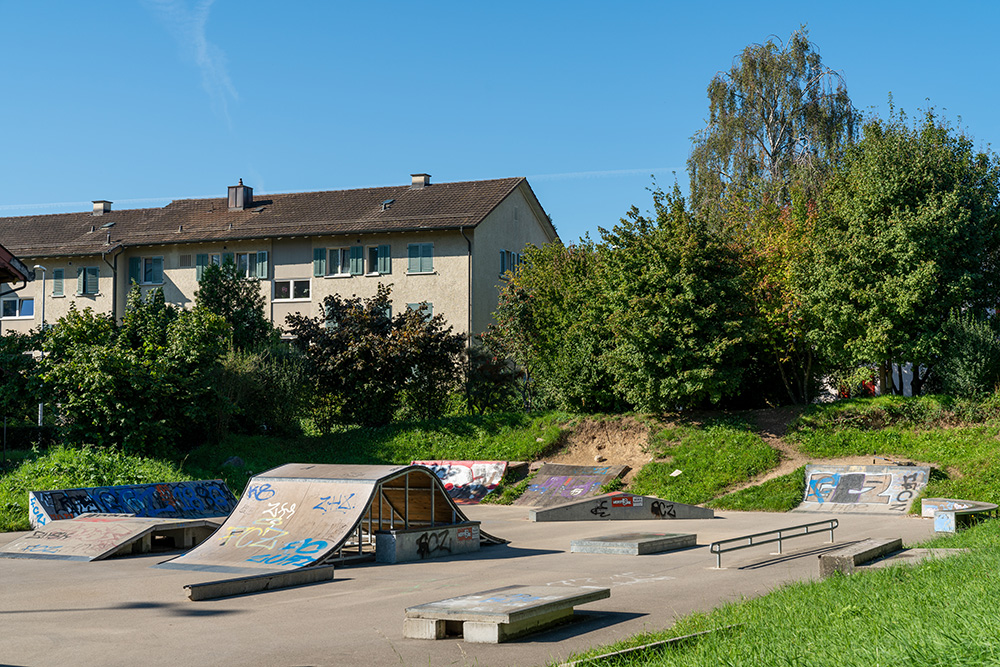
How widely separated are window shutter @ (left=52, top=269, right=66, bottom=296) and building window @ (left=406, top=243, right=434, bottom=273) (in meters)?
18.4

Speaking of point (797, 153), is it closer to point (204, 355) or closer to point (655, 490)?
point (655, 490)

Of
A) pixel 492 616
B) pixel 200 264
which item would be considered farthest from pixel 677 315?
pixel 200 264

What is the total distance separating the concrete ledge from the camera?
10953 millimetres

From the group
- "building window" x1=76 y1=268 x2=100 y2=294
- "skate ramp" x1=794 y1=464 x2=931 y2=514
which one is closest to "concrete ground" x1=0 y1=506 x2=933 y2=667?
"skate ramp" x1=794 y1=464 x2=931 y2=514

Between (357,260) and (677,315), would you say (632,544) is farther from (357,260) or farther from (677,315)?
(357,260)

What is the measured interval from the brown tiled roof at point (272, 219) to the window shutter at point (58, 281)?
104 centimetres

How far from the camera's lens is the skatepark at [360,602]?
8.05 metres

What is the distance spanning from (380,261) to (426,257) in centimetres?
220

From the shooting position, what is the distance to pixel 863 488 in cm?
2391

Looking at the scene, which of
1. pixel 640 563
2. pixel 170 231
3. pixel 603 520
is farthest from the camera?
pixel 170 231

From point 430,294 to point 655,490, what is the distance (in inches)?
681

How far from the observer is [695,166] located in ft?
129

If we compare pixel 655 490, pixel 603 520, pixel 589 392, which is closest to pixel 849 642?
pixel 603 520

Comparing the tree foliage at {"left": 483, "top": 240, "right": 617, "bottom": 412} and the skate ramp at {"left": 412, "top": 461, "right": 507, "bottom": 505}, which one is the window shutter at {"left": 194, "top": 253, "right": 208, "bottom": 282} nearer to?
the tree foliage at {"left": 483, "top": 240, "right": 617, "bottom": 412}
